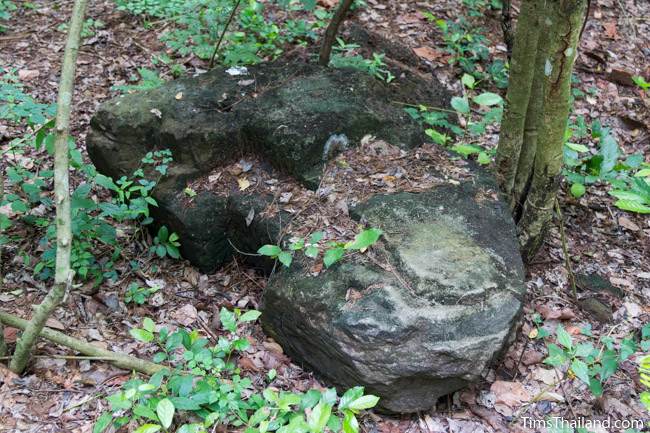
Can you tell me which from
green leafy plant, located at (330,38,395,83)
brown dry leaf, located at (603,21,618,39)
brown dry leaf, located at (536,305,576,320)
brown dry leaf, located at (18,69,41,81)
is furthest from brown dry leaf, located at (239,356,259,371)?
brown dry leaf, located at (603,21,618,39)

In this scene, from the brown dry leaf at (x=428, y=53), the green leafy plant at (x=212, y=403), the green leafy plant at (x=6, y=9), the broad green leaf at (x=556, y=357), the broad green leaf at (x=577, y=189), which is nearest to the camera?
the green leafy plant at (x=212, y=403)

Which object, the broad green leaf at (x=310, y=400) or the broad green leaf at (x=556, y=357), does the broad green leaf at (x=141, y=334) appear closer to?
the broad green leaf at (x=310, y=400)

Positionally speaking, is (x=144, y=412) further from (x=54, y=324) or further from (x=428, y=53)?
(x=428, y=53)

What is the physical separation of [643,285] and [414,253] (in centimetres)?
209

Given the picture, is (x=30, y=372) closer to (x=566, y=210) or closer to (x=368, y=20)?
(x=566, y=210)

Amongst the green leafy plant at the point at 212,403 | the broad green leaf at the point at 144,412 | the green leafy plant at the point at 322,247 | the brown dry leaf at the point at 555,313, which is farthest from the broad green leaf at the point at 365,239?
the brown dry leaf at the point at 555,313

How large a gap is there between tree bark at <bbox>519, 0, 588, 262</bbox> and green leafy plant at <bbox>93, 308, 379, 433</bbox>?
6.92ft

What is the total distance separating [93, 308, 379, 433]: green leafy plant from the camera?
257 cm

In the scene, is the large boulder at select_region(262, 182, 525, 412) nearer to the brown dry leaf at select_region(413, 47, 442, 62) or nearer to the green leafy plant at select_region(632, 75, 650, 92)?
the brown dry leaf at select_region(413, 47, 442, 62)

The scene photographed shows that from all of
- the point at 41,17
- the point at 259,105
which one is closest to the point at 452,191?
the point at 259,105

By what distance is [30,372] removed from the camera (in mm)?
3150

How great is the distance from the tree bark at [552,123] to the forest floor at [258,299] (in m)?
0.35

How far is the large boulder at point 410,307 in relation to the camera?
3016 mm

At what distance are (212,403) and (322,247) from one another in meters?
1.13
